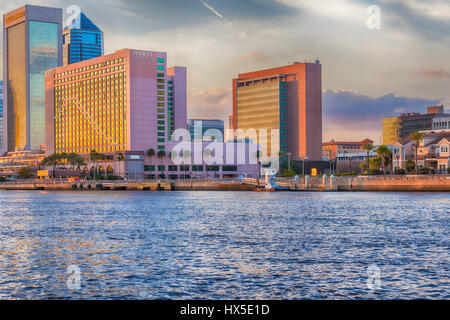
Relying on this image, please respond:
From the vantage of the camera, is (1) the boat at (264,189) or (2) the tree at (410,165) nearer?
(1) the boat at (264,189)

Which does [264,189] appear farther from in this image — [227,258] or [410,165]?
[227,258]

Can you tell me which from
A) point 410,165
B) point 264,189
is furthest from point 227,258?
point 410,165

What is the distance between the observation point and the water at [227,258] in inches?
1209

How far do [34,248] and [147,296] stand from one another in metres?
20.9

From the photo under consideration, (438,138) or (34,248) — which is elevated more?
(438,138)

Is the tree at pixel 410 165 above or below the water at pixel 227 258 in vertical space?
above

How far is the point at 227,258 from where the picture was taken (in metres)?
41.1

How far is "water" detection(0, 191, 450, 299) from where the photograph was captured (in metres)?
30.7

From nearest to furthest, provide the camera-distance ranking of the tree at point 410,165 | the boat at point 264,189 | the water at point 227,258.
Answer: the water at point 227,258 → the boat at point 264,189 → the tree at point 410,165

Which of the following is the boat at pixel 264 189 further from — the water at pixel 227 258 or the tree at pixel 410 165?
the water at pixel 227 258

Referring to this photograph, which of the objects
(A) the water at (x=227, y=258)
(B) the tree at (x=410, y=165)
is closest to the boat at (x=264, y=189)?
(B) the tree at (x=410, y=165)
